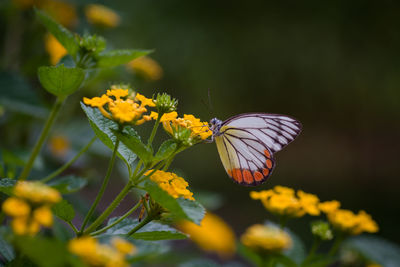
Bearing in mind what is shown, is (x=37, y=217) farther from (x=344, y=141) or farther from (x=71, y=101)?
(x=344, y=141)

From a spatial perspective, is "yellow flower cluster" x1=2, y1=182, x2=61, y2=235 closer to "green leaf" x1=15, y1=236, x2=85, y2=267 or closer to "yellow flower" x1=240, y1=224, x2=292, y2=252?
"green leaf" x1=15, y1=236, x2=85, y2=267

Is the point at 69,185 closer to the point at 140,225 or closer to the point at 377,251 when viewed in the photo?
the point at 140,225

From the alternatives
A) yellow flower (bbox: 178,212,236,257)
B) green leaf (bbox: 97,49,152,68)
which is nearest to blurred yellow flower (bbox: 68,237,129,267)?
green leaf (bbox: 97,49,152,68)

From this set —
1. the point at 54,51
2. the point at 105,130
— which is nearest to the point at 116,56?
the point at 105,130

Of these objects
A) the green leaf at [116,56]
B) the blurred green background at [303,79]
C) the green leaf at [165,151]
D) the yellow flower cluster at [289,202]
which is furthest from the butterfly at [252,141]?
the blurred green background at [303,79]

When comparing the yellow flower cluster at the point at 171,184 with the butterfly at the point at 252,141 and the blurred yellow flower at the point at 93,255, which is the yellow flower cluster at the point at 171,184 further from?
the butterfly at the point at 252,141
